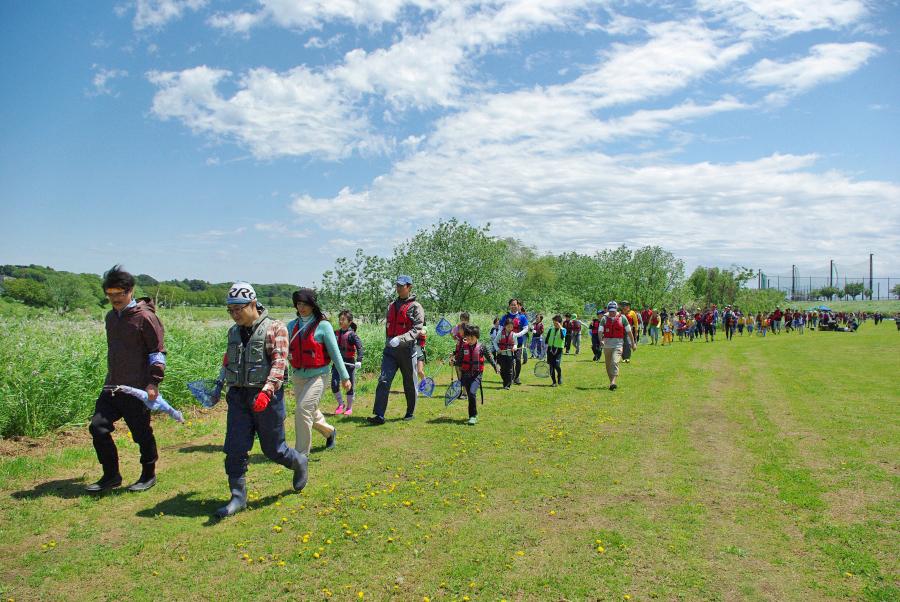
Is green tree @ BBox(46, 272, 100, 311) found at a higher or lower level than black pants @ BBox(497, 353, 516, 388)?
higher

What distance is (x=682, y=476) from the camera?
6.36 meters

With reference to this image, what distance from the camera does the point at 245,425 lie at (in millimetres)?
5078

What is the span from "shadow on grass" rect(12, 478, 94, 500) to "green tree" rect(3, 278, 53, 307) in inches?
206

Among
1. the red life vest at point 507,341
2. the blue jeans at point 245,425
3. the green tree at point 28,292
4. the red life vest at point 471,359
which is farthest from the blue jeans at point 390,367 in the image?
the green tree at point 28,292

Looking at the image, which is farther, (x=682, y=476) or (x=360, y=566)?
(x=682, y=476)

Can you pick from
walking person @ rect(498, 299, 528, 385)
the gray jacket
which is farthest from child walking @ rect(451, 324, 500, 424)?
walking person @ rect(498, 299, 528, 385)

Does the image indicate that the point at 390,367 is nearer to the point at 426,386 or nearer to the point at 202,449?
the point at 426,386

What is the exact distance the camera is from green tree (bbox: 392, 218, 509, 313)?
87.1 feet

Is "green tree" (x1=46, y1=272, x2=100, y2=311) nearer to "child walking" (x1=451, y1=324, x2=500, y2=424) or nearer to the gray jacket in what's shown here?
the gray jacket

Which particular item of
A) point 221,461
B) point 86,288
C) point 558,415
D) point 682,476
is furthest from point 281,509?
point 86,288

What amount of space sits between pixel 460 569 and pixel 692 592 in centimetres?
159

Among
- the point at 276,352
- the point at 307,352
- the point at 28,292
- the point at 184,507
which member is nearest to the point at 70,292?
the point at 28,292

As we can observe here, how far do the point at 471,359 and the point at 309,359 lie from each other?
365cm

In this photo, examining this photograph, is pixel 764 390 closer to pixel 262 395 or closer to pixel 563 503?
pixel 563 503
